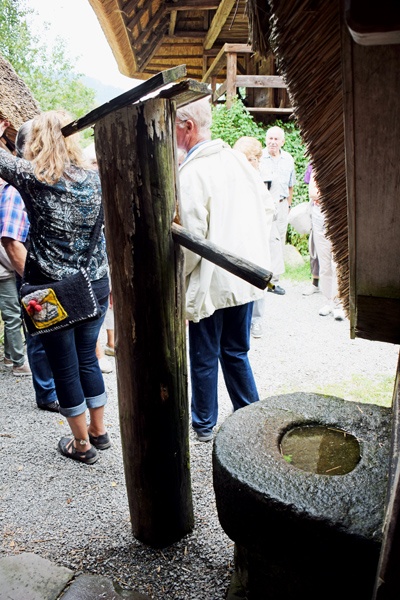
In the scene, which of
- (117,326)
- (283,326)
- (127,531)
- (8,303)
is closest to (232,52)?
(283,326)

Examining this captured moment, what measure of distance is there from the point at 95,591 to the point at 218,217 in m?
2.02

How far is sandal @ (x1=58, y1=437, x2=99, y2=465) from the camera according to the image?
287 cm

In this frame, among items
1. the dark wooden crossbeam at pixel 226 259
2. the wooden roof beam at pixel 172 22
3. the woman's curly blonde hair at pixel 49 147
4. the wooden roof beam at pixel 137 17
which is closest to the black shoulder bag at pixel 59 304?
the woman's curly blonde hair at pixel 49 147

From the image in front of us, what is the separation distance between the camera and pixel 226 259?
5.52 feet

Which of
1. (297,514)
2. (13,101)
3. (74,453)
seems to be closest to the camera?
(297,514)

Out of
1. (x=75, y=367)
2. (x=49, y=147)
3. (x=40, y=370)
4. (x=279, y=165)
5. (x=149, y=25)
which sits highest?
(x=149, y=25)

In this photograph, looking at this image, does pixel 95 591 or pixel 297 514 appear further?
pixel 95 591

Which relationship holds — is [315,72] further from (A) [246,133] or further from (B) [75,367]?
(A) [246,133]

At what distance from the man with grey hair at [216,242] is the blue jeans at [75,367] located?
2.11ft

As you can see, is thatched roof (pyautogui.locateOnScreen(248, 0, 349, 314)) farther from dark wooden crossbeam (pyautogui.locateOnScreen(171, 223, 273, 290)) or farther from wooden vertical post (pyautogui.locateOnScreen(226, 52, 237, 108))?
wooden vertical post (pyautogui.locateOnScreen(226, 52, 237, 108))

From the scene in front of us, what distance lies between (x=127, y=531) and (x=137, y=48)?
20.7 feet

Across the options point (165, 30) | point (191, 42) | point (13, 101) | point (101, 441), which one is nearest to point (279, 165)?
point (165, 30)

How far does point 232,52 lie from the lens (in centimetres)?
798

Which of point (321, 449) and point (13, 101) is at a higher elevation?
point (13, 101)
